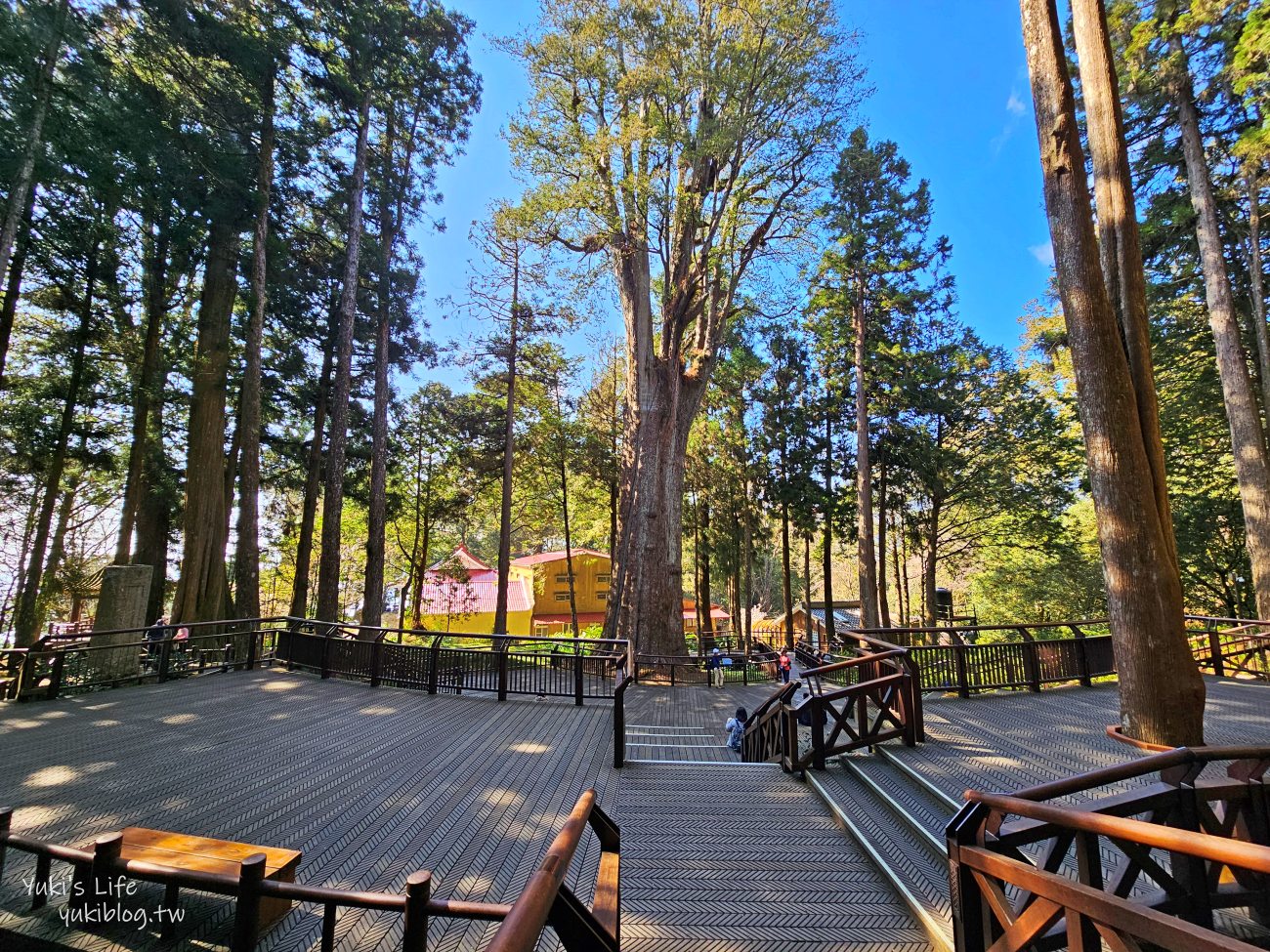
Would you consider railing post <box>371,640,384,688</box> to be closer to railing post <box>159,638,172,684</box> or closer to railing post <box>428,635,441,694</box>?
railing post <box>428,635,441,694</box>

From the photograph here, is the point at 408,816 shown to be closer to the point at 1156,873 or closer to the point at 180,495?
the point at 1156,873

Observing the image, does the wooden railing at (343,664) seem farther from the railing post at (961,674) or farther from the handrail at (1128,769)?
the handrail at (1128,769)

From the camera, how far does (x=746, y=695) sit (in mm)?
10617

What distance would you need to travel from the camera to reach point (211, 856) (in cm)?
288

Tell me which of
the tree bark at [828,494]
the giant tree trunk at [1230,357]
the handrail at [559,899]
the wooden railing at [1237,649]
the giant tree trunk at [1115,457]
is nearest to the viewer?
the handrail at [559,899]

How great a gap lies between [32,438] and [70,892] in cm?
1631

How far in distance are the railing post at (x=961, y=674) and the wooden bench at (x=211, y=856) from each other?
875 cm

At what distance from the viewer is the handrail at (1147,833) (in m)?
1.42

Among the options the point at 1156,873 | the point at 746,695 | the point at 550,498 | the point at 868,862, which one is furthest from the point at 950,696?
the point at 550,498

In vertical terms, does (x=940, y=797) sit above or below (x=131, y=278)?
below

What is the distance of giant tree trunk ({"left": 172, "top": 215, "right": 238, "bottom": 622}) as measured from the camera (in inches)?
475

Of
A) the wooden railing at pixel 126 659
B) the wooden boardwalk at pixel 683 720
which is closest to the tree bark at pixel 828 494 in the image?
the wooden boardwalk at pixel 683 720

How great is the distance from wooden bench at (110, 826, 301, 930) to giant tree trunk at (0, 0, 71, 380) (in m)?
12.6

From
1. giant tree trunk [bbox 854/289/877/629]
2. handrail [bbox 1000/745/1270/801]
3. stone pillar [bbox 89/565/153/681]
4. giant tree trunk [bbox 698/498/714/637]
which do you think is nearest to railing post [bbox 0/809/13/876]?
handrail [bbox 1000/745/1270/801]
